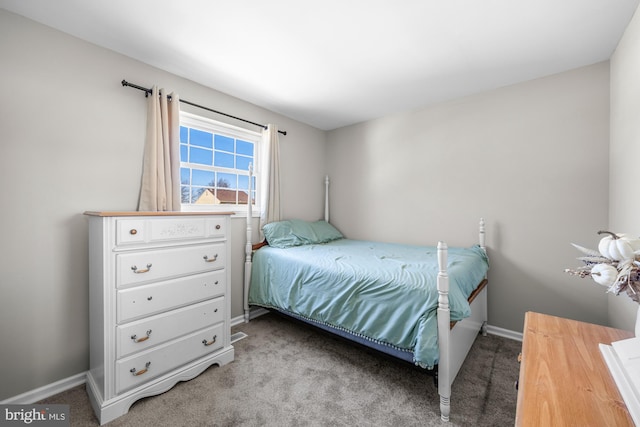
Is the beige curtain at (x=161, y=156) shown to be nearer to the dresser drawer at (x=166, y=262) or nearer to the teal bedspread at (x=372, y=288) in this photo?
the dresser drawer at (x=166, y=262)

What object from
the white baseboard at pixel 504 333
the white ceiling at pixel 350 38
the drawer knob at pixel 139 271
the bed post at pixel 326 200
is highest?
the white ceiling at pixel 350 38

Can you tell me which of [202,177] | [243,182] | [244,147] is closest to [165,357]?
[202,177]

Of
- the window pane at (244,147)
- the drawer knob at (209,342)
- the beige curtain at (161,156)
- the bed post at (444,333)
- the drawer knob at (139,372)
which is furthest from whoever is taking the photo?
the window pane at (244,147)

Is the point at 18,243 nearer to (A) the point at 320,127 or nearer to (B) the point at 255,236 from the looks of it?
(B) the point at 255,236

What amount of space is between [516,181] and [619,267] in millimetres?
2086

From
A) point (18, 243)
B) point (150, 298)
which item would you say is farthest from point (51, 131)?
point (150, 298)

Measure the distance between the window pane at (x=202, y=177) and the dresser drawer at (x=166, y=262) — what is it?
93cm

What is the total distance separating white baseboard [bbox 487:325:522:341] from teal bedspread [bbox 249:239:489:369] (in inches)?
25.6

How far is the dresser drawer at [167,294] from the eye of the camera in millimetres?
1580

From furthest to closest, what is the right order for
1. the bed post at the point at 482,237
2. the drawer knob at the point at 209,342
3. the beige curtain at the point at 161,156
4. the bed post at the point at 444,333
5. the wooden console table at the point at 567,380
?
the bed post at the point at 482,237 → the beige curtain at the point at 161,156 → the drawer knob at the point at 209,342 → the bed post at the point at 444,333 → the wooden console table at the point at 567,380

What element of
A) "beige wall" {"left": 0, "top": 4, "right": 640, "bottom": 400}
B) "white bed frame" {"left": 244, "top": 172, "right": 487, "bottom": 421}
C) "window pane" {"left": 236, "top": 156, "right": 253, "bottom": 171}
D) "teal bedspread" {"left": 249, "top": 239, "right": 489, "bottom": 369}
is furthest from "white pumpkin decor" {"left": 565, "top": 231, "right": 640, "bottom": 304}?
"window pane" {"left": 236, "top": 156, "right": 253, "bottom": 171}

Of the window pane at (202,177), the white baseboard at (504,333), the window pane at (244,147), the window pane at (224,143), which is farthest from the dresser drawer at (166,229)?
the white baseboard at (504,333)

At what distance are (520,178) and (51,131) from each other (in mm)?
3764

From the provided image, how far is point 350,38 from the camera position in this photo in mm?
1842
